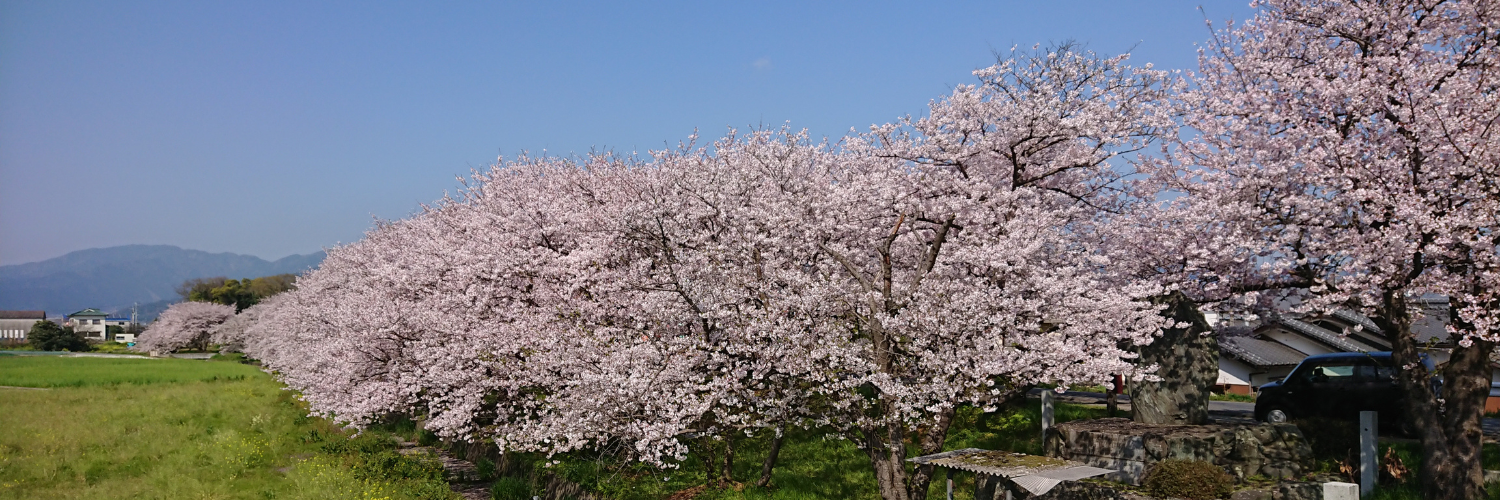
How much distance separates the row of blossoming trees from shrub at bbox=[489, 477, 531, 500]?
2445 millimetres

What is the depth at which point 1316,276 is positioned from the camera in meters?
12.8

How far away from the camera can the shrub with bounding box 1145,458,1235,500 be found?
11633 millimetres

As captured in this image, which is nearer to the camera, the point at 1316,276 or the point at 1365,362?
the point at 1316,276

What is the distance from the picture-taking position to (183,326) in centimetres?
9950

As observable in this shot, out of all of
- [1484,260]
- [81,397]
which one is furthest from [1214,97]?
[81,397]

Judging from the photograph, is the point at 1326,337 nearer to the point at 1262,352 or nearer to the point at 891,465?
the point at 1262,352

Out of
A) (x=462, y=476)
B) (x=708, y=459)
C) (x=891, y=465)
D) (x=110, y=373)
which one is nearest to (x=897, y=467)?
(x=891, y=465)

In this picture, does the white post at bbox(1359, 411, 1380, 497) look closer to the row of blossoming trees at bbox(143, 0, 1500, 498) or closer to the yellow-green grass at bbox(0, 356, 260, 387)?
the row of blossoming trees at bbox(143, 0, 1500, 498)

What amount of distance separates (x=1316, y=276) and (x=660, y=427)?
10510 mm

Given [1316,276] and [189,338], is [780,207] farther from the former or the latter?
[189,338]

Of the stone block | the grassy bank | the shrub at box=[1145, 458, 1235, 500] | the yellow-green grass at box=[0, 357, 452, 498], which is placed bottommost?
the yellow-green grass at box=[0, 357, 452, 498]

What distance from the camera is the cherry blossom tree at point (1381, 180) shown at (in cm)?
1135

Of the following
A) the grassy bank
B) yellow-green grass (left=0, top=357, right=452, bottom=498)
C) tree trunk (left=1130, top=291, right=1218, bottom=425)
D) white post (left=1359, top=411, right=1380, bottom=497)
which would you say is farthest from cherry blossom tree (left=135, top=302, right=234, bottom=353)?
white post (left=1359, top=411, right=1380, bottom=497)

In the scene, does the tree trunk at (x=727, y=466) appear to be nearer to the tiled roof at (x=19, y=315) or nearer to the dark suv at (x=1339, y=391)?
the dark suv at (x=1339, y=391)
